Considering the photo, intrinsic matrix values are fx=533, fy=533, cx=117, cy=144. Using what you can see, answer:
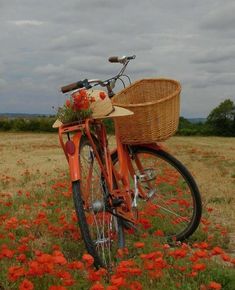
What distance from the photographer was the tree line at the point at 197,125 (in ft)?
137

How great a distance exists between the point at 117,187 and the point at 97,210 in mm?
606

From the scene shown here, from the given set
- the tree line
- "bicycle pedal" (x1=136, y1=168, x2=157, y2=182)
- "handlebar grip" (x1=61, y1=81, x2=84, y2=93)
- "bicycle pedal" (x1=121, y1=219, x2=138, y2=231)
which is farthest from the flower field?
the tree line

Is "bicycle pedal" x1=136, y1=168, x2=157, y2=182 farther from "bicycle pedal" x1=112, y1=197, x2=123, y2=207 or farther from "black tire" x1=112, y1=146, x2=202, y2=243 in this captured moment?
"bicycle pedal" x1=112, y1=197, x2=123, y2=207

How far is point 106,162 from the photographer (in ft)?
16.4

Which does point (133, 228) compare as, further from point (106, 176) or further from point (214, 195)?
point (214, 195)

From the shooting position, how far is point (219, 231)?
6.09 meters

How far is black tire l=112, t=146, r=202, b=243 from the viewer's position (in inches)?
222

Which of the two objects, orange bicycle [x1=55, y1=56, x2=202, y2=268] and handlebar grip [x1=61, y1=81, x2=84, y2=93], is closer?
orange bicycle [x1=55, y1=56, x2=202, y2=268]

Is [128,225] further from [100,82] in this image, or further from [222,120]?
[222,120]

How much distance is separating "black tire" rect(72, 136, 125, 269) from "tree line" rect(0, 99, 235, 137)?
34.7 metres

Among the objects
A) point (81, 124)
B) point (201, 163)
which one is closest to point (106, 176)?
point (81, 124)

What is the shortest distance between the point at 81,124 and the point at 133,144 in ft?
3.51

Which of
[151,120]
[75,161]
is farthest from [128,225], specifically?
[75,161]

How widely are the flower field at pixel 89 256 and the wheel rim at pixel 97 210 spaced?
211mm
